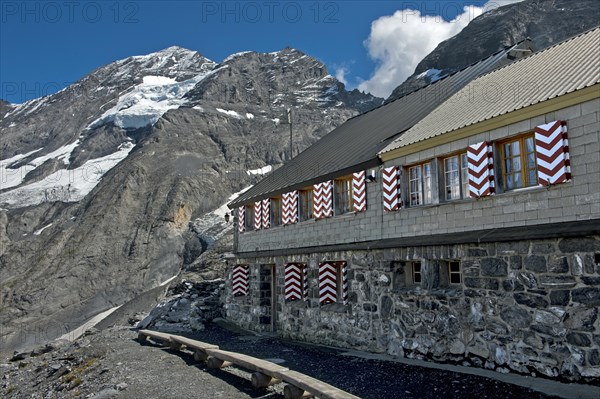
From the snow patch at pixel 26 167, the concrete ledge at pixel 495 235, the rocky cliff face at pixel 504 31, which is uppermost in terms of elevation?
the rocky cliff face at pixel 504 31

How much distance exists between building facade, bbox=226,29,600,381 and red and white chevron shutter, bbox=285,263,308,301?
0.65 ft

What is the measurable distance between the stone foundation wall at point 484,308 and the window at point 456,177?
48.9 inches

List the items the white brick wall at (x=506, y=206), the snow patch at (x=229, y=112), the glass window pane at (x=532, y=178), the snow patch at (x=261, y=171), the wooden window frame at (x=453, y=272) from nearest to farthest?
the white brick wall at (x=506, y=206) < the glass window pane at (x=532, y=178) < the wooden window frame at (x=453, y=272) < the snow patch at (x=261, y=171) < the snow patch at (x=229, y=112)

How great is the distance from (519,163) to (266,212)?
11.3 metres

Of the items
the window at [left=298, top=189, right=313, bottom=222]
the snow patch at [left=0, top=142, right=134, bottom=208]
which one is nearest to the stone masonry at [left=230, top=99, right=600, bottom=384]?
the window at [left=298, top=189, right=313, bottom=222]

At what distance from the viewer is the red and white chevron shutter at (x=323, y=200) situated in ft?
50.8

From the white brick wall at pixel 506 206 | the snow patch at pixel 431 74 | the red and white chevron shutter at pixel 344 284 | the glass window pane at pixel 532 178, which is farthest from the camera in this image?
the snow patch at pixel 431 74

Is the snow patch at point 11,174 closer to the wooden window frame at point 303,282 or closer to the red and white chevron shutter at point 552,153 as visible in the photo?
the wooden window frame at point 303,282

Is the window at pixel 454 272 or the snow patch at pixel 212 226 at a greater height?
the snow patch at pixel 212 226

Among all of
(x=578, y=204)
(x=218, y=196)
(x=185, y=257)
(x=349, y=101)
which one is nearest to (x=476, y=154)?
(x=578, y=204)

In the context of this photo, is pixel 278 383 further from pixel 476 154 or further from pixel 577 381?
pixel 476 154

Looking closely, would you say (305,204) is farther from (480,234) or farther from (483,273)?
(483,273)

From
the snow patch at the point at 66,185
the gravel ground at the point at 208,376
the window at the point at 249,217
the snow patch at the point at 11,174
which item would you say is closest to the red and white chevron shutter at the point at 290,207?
the window at the point at 249,217

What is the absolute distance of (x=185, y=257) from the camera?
4669cm
